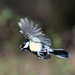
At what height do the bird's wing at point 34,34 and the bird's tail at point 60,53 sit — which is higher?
the bird's wing at point 34,34

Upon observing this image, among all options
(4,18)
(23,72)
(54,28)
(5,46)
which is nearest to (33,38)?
(23,72)

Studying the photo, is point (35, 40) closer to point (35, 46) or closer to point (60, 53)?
point (35, 46)

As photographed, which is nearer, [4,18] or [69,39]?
[4,18]

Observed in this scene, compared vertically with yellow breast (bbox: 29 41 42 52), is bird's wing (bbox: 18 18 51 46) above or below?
above

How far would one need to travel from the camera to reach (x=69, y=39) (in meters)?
5.23

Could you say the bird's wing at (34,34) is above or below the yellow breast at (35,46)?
above

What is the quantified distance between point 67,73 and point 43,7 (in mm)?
1915

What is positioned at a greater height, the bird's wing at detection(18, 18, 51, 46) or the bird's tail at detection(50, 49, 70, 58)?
the bird's wing at detection(18, 18, 51, 46)

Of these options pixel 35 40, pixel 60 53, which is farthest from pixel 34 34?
pixel 60 53

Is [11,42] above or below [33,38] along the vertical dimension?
above

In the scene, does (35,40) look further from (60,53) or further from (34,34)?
(60,53)

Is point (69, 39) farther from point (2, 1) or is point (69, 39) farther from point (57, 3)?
point (2, 1)

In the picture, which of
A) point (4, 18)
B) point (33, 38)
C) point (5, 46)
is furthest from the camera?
point (5, 46)

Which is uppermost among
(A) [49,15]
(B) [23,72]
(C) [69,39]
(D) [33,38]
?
(A) [49,15]
